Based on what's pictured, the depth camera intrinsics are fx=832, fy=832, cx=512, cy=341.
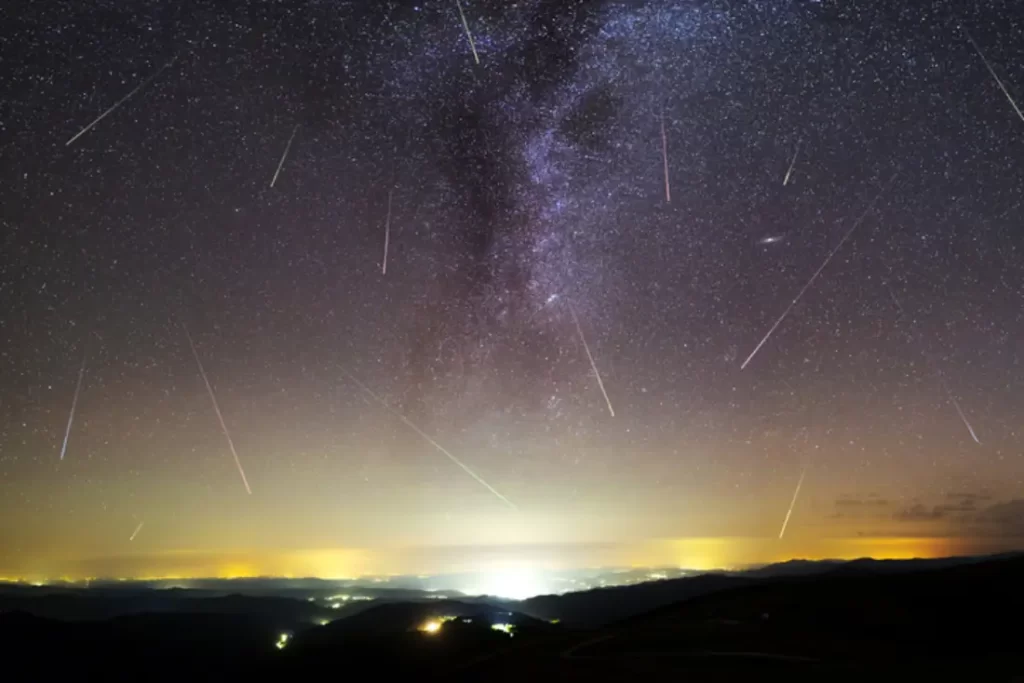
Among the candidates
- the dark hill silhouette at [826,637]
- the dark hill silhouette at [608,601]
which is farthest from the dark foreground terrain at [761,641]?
the dark hill silhouette at [608,601]

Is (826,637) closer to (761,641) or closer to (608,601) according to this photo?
(761,641)

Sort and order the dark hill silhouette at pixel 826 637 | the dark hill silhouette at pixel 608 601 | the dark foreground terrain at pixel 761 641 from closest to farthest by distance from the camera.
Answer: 1. the dark hill silhouette at pixel 826 637
2. the dark foreground terrain at pixel 761 641
3. the dark hill silhouette at pixel 608 601

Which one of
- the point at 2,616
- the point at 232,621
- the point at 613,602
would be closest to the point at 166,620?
the point at 232,621

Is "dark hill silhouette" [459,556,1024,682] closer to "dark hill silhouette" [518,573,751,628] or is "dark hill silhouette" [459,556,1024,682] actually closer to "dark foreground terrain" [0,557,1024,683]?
"dark foreground terrain" [0,557,1024,683]

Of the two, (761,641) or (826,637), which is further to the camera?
(826,637)

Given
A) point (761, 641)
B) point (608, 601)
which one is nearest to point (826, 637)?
point (761, 641)

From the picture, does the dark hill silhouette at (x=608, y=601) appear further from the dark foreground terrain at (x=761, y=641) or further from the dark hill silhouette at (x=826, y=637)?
the dark hill silhouette at (x=826, y=637)

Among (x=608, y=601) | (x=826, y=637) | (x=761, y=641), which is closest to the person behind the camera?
(x=761, y=641)

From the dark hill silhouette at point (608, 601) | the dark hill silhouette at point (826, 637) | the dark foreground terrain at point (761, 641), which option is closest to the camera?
the dark hill silhouette at point (826, 637)

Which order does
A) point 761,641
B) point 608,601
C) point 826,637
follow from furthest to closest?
point 608,601 < point 826,637 < point 761,641

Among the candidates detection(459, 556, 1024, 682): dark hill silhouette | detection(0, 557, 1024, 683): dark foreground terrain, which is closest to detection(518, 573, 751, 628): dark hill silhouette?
detection(0, 557, 1024, 683): dark foreground terrain

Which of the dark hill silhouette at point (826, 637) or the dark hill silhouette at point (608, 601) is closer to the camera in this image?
the dark hill silhouette at point (826, 637)

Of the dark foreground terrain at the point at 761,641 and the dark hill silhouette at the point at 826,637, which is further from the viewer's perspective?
the dark foreground terrain at the point at 761,641
